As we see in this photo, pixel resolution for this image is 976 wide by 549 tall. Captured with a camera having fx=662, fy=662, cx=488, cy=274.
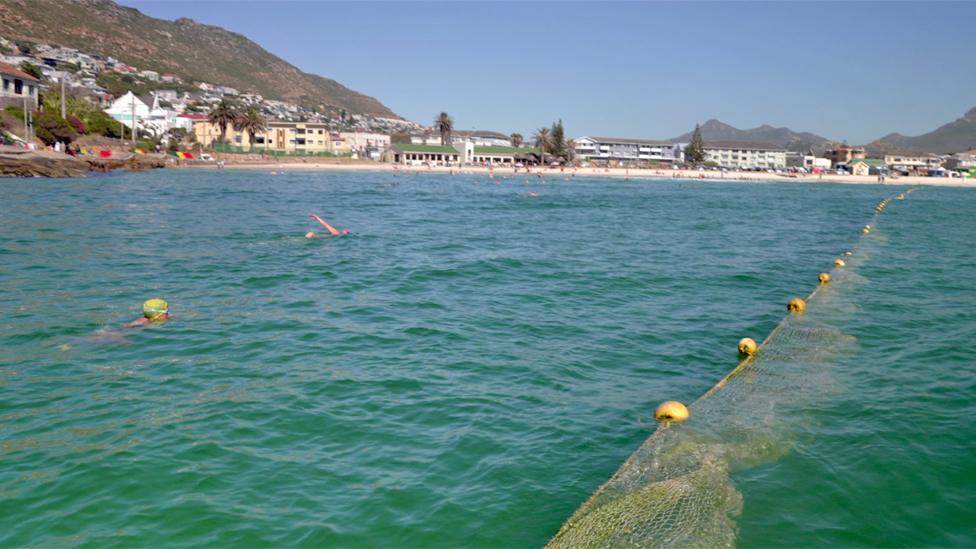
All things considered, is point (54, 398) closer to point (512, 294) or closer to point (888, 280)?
point (512, 294)

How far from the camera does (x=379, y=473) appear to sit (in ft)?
25.8

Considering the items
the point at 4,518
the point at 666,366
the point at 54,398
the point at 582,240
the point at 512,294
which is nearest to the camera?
the point at 4,518

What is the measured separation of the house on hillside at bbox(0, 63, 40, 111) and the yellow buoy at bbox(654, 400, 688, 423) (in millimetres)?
78048

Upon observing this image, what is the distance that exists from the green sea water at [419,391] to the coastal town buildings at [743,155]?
17178 centimetres

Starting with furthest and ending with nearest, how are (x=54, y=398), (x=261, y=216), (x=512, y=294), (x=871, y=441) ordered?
(x=261, y=216) < (x=512, y=294) < (x=54, y=398) < (x=871, y=441)

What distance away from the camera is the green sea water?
276 inches

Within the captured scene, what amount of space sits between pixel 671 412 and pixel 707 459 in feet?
4.43

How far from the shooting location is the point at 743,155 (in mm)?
188250

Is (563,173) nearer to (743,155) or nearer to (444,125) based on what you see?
(444,125)

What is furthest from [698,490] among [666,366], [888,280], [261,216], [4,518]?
[261,216]

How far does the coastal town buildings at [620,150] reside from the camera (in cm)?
17550

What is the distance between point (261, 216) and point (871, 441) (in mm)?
32254

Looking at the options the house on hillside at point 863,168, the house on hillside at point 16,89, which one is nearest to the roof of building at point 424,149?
the house on hillside at point 16,89

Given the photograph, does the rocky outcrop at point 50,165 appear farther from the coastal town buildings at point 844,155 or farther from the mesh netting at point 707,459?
the coastal town buildings at point 844,155
